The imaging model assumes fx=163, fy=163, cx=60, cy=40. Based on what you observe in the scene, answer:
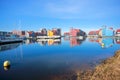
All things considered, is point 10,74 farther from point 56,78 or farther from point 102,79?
point 102,79

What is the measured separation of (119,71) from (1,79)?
1001 cm

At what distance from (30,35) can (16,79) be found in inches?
6397

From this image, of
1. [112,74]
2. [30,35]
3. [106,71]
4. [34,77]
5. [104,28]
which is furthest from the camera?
[104,28]

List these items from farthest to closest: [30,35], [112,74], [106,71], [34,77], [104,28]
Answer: [104,28], [30,35], [34,77], [106,71], [112,74]

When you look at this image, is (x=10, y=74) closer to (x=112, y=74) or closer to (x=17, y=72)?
(x=17, y=72)

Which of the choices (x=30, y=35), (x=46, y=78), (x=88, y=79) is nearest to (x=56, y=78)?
(x=46, y=78)

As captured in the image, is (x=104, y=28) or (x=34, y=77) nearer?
(x=34, y=77)

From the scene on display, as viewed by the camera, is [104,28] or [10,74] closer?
[10,74]


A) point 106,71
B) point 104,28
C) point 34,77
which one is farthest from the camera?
point 104,28

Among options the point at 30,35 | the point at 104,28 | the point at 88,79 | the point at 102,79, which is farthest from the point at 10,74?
the point at 104,28

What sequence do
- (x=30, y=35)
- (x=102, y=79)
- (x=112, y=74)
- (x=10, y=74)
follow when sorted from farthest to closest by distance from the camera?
(x=30, y=35), (x=10, y=74), (x=112, y=74), (x=102, y=79)

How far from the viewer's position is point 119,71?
13133mm

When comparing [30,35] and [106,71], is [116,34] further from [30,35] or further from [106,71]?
[106,71]

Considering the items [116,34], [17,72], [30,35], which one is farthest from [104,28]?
[17,72]
